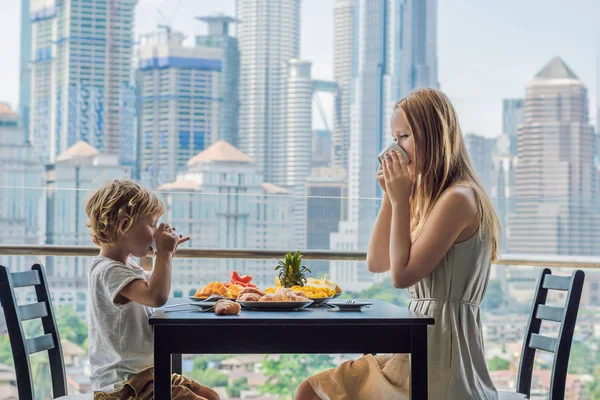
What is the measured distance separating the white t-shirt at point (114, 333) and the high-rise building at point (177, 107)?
54.0 ft

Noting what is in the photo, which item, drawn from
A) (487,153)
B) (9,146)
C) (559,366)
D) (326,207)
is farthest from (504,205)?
(559,366)

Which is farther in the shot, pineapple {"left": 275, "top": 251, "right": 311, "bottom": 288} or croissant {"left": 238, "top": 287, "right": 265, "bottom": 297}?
pineapple {"left": 275, "top": 251, "right": 311, "bottom": 288}

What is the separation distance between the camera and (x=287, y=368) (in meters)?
6.18

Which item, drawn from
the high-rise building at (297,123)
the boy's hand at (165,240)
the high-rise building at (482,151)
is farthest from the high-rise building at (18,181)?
the boy's hand at (165,240)

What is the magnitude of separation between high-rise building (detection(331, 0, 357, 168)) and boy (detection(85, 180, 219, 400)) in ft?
52.9

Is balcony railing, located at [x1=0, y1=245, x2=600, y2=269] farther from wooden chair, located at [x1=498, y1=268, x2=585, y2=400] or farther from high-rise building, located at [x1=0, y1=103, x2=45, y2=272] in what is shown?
high-rise building, located at [x1=0, y1=103, x2=45, y2=272]

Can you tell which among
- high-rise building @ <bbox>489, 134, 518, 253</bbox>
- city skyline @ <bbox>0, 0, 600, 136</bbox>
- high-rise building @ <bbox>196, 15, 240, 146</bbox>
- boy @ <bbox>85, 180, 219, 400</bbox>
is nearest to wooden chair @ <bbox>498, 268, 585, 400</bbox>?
boy @ <bbox>85, 180, 219, 400</bbox>

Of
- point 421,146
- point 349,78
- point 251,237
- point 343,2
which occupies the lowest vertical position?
point 251,237

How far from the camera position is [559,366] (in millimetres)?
2096

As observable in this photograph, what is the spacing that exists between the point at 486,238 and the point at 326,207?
1492cm

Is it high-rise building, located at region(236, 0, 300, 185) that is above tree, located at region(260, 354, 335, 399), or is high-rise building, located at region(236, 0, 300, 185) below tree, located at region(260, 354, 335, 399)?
above

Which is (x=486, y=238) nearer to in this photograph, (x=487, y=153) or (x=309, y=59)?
(x=487, y=153)

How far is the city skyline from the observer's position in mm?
15625

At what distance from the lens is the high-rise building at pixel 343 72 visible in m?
18.2
